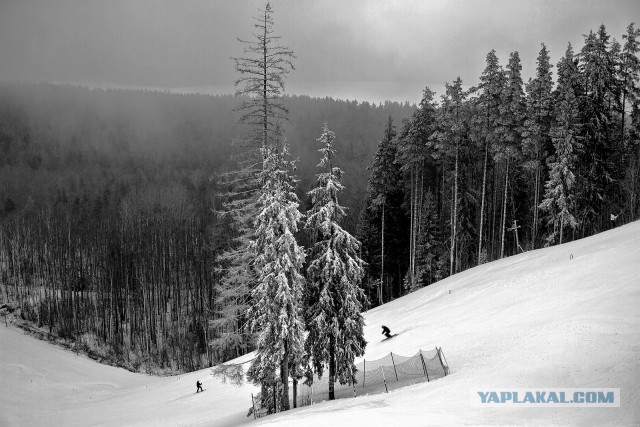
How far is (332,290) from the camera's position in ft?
70.4

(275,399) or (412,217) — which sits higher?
(412,217)

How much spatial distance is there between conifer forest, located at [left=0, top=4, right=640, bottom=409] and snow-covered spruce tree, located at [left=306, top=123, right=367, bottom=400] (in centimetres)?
7

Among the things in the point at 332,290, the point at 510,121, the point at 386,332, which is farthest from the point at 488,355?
the point at 510,121

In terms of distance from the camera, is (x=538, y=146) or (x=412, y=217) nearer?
(x=538, y=146)

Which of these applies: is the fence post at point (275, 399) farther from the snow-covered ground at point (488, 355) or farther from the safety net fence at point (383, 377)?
the snow-covered ground at point (488, 355)

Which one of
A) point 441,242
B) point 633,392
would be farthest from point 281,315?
point 441,242

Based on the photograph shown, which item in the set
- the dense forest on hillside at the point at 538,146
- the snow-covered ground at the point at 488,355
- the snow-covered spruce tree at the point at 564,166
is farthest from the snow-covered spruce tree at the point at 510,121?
the snow-covered ground at the point at 488,355

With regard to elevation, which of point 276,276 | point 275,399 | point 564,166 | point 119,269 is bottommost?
point 119,269

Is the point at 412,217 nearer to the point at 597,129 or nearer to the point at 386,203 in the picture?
the point at 386,203

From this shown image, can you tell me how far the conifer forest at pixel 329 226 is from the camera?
20125 millimetres

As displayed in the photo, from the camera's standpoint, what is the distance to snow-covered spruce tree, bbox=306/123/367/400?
21062 mm

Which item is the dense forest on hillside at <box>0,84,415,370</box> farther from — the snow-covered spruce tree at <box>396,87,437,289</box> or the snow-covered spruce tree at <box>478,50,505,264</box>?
the snow-covered spruce tree at <box>478,50,505,264</box>

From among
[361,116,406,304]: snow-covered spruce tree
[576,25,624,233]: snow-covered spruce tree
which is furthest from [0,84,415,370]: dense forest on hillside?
[576,25,624,233]: snow-covered spruce tree

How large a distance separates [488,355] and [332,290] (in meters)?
7.43
